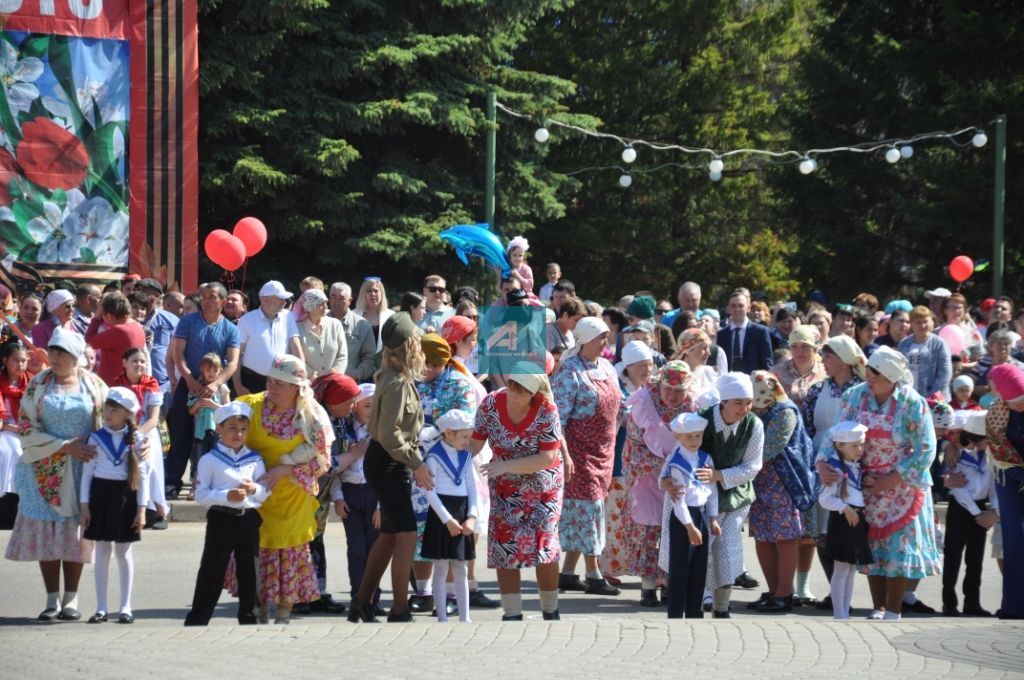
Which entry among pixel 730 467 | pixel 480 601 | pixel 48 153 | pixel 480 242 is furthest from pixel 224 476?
pixel 48 153

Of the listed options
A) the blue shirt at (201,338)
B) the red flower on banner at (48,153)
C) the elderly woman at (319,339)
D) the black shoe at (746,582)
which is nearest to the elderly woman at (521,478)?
the black shoe at (746,582)

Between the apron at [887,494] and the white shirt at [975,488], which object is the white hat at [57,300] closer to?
the apron at [887,494]

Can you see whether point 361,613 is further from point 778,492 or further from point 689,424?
point 778,492

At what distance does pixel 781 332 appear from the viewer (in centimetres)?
1638

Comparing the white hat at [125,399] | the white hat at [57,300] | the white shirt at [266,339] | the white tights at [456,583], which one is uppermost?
the white hat at [57,300]

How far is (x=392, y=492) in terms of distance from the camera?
8938mm

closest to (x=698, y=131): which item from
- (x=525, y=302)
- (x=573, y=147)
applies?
(x=573, y=147)

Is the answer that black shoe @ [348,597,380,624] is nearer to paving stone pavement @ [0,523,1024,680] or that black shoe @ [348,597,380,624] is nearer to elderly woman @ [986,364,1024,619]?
paving stone pavement @ [0,523,1024,680]

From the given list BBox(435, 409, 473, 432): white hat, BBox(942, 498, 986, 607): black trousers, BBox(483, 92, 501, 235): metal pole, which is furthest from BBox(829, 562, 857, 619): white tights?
BBox(483, 92, 501, 235): metal pole

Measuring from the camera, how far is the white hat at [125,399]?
9.43 meters

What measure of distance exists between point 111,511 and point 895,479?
4912 mm

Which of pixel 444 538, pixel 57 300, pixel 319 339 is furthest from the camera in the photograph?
pixel 57 300

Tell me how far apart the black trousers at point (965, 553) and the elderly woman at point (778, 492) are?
1.05 metres

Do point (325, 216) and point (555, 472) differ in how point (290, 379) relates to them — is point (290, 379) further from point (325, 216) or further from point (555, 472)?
point (325, 216)
